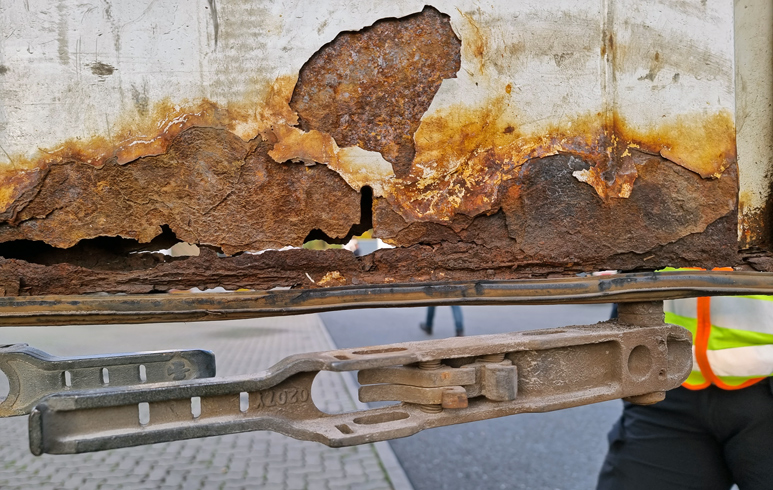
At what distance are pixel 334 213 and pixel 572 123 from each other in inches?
31.3

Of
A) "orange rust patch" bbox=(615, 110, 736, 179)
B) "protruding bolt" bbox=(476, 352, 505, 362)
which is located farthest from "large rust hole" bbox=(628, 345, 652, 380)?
"orange rust patch" bbox=(615, 110, 736, 179)

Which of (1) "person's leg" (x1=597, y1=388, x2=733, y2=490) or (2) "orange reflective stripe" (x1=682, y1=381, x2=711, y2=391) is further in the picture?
(1) "person's leg" (x1=597, y1=388, x2=733, y2=490)

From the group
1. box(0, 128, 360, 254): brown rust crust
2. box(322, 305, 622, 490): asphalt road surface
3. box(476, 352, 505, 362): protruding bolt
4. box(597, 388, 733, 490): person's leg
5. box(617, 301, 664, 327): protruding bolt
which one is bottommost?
box(322, 305, 622, 490): asphalt road surface

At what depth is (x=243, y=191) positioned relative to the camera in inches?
62.6

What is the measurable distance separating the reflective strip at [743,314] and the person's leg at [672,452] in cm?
39

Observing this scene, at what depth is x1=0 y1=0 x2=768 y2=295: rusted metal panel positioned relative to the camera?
4.97ft

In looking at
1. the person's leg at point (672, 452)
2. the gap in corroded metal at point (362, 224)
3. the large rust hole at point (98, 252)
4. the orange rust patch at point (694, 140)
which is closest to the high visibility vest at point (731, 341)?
the person's leg at point (672, 452)

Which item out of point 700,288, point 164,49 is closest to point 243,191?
point 164,49

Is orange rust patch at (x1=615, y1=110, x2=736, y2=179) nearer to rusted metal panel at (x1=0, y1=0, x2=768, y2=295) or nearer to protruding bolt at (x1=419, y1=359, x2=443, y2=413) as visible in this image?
rusted metal panel at (x1=0, y1=0, x2=768, y2=295)

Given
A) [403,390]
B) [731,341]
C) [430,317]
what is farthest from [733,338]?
[430,317]

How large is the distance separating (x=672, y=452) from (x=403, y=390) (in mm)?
1785

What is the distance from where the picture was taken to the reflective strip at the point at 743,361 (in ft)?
7.64

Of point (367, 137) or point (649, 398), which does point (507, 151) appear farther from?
point (649, 398)

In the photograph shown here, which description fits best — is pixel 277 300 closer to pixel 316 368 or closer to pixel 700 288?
pixel 316 368
